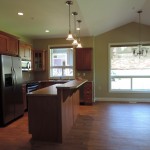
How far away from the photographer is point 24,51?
18.6 ft

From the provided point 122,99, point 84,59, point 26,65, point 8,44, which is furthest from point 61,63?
point 122,99

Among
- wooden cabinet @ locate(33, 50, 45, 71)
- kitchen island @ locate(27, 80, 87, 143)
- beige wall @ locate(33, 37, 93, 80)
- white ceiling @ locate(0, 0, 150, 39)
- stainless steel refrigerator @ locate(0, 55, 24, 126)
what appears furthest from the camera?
wooden cabinet @ locate(33, 50, 45, 71)

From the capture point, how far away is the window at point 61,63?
6.82 meters

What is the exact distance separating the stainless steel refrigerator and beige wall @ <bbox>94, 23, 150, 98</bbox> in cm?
345

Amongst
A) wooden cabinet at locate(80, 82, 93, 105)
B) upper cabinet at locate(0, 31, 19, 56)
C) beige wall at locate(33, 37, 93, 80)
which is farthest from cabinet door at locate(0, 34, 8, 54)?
wooden cabinet at locate(80, 82, 93, 105)

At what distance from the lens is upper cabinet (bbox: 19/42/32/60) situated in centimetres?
544

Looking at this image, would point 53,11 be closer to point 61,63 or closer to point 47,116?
point 47,116

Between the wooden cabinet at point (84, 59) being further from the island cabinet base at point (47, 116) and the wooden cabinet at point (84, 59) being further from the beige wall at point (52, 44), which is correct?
the island cabinet base at point (47, 116)

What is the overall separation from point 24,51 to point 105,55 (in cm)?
329

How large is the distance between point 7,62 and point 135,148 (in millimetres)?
3405

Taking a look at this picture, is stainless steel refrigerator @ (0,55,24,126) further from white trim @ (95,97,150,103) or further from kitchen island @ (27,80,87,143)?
white trim @ (95,97,150,103)

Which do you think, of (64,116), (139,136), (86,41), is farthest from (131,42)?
(64,116)

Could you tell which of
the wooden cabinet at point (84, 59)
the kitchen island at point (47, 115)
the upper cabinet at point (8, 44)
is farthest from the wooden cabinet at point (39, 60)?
the kitchen island at point (47, 115)

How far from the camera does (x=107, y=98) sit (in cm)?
685
